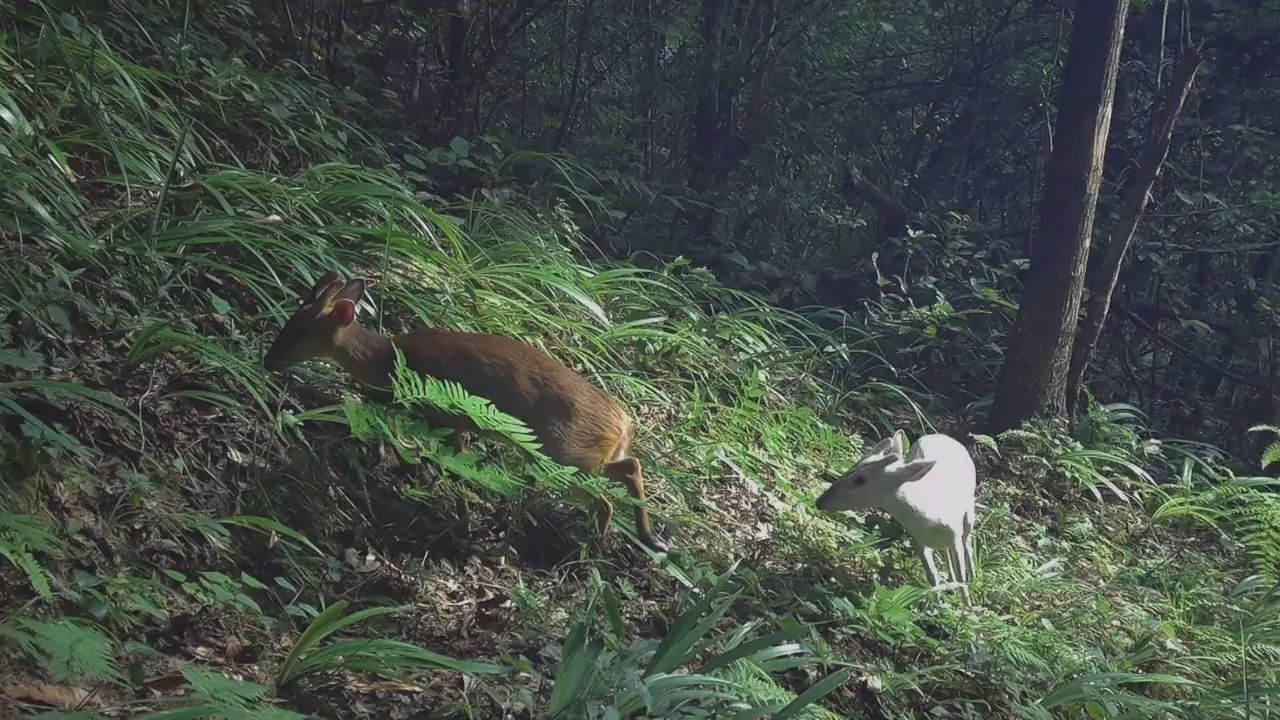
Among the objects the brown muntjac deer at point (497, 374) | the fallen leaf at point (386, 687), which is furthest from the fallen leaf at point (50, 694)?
the brown muntjac deer at point (497, 374)

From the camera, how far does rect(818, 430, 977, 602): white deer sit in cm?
444

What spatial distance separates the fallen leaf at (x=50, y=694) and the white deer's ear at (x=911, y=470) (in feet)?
9.56

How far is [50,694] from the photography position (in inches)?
95.9

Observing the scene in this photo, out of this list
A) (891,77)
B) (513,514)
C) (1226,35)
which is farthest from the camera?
(891,77)

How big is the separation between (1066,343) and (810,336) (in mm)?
1498

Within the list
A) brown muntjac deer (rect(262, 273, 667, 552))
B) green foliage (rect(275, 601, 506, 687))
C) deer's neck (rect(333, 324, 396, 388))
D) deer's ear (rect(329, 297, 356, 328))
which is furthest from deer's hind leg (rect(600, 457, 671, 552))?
green foliage (rect(275, 601, 506, 687))

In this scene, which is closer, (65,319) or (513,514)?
(65,319)

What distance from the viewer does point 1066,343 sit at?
22.0ft

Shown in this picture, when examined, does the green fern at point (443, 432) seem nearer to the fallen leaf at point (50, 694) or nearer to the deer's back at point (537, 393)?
the deer's back at point (537, 393)

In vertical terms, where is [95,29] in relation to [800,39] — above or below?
below

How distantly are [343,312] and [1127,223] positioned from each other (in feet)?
16.2

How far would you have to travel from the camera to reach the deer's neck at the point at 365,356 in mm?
4168

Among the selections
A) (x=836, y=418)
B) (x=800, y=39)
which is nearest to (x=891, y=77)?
(x=800, y=39)

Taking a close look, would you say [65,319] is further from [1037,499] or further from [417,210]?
[1037,499]
